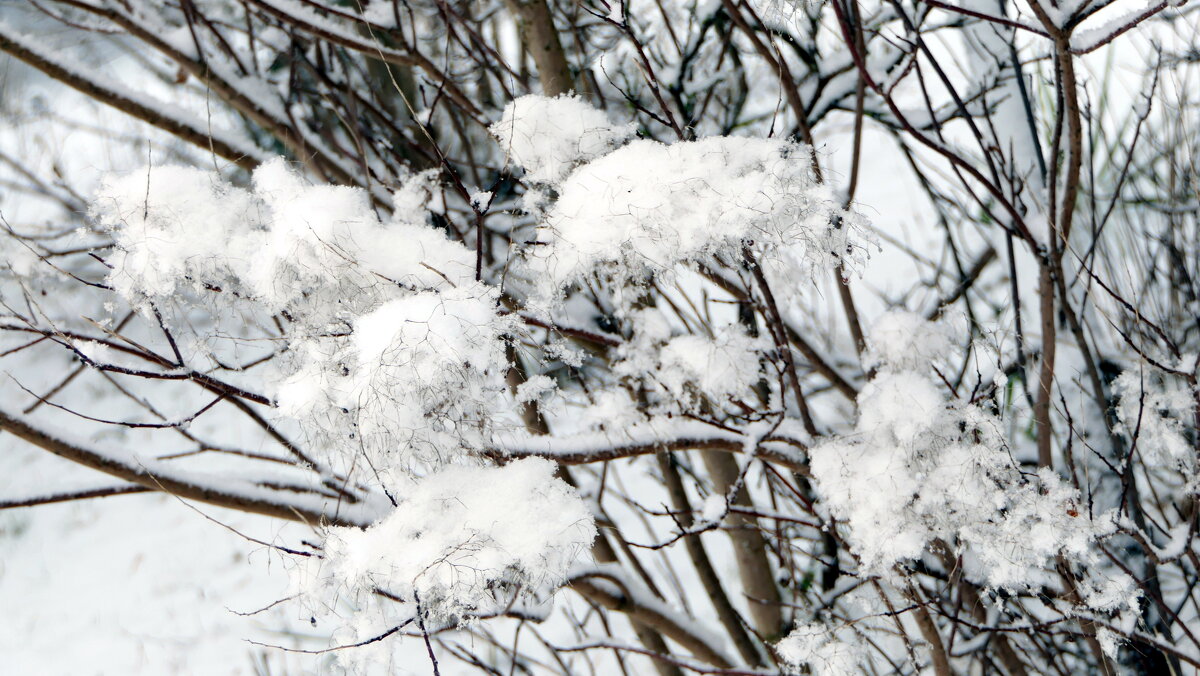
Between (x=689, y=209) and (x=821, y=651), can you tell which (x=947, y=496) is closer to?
(x=821, y=651)

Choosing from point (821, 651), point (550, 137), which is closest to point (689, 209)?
point (550, 137)

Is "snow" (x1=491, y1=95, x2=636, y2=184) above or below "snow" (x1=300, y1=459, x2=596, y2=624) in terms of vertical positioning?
above

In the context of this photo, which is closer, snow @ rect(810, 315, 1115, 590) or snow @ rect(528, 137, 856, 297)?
snow @ rect(528, 137, 856, 297)

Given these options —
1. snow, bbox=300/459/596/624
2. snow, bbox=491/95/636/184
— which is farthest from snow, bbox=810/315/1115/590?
snow, bbox=491/95/636/184

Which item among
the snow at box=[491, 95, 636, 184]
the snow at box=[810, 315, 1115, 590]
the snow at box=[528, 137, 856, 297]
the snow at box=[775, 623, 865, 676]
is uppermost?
the snow at box=[491, 95, 636, 184]

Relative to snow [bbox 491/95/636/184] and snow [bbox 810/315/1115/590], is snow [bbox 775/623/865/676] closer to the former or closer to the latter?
snow [bbox 810/315/1115/590]

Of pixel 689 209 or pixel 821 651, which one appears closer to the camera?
pixel 689 209

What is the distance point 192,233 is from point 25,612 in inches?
200

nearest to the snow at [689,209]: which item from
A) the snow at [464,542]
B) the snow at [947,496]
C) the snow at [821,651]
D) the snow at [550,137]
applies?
the snow at [550,137]

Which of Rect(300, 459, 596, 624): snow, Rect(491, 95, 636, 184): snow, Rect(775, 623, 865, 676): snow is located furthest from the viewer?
Rect(775, 623, 865, 676): snow

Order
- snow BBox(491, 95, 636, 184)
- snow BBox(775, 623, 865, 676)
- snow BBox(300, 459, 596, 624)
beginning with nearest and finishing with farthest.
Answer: snow BBox(300, 459, 596, 624) < snow BBox(491, 95, 636, 184) < snow BBox(775, 623, 865, 676)

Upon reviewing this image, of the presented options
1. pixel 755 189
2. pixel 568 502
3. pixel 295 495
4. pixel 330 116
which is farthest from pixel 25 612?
pixel 755 189

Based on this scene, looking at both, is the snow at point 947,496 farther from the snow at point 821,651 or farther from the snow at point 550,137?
the snow at point 550,137

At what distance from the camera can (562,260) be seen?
1.20m
